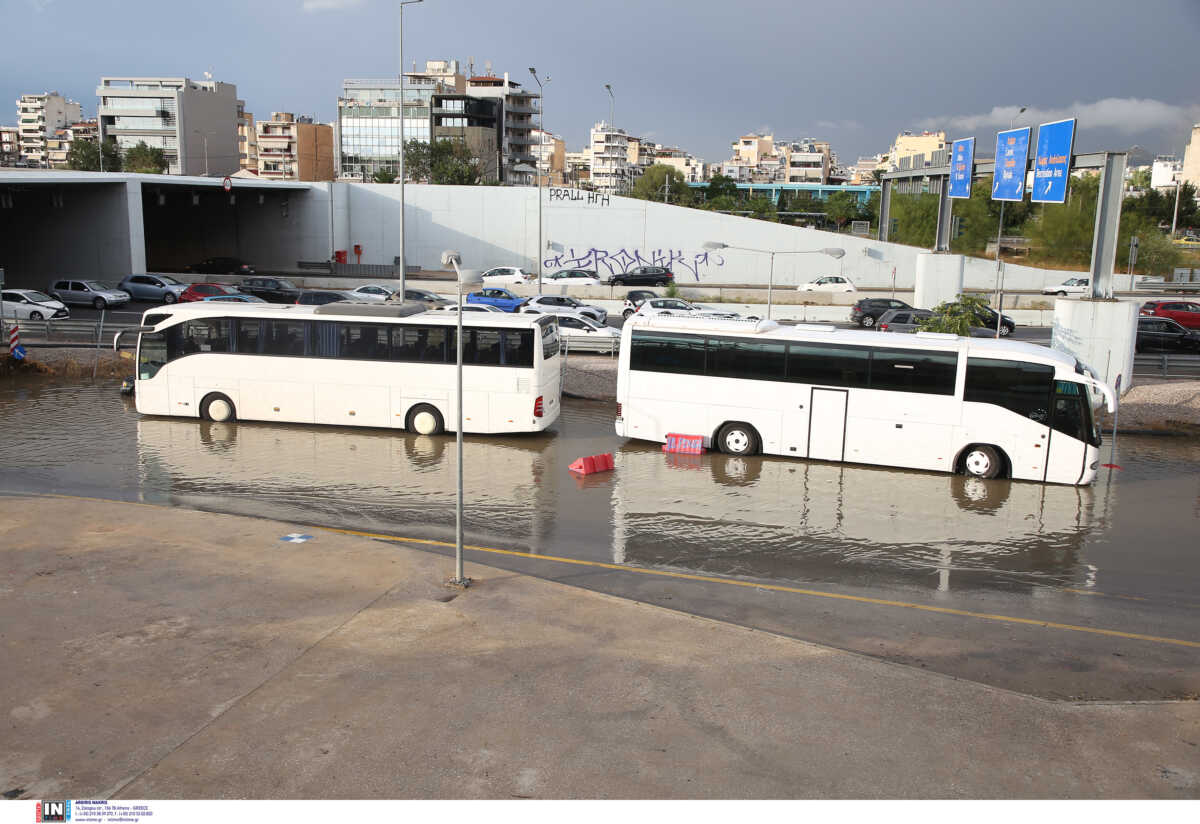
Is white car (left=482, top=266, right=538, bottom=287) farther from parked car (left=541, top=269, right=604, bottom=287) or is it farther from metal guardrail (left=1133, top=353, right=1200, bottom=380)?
metal guardrail (left=1133, top=353, right=1200, bottom=380)

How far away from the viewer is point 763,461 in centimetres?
1875

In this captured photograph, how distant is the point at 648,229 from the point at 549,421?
40.7 m

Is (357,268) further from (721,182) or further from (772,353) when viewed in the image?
(721,182)

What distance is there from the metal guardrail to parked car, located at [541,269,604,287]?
2672 cm

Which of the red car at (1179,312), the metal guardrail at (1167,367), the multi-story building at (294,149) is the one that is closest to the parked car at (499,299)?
the metal guardrail at (1167,367)

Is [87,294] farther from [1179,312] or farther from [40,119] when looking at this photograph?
[40,119]

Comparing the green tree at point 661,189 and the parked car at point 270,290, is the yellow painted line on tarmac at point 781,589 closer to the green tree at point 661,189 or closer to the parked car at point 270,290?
the parked car at point 270,290

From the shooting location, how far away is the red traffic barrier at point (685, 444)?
1903 centimetres

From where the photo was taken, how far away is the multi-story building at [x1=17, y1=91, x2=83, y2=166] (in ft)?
584

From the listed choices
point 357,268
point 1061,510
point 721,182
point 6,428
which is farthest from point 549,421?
point 721,182

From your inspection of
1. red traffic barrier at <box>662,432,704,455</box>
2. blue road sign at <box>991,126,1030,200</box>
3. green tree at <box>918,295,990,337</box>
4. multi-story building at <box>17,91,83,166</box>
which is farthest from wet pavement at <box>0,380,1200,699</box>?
multi-story building at <box>17,91,83,166</box>

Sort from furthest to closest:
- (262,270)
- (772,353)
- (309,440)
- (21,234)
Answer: (262,270), (21,234), (309,440), (772,353)

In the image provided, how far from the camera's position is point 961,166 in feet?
131

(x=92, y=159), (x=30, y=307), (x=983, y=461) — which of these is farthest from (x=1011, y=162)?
(x=92, y=159)
